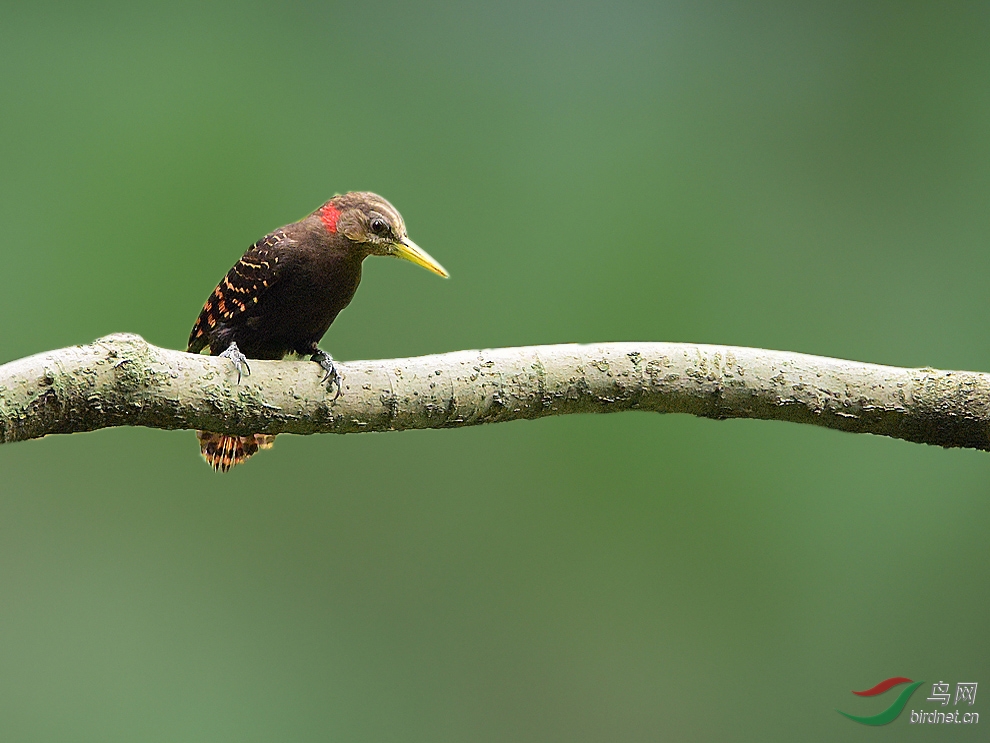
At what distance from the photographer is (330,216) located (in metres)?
2.29

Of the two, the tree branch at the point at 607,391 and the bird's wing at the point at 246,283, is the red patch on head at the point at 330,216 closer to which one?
the bird's wing at the point at 246,283

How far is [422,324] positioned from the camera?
11.9ft

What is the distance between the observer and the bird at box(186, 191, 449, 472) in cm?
224

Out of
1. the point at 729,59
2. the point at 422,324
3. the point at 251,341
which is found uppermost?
the point at 729,59

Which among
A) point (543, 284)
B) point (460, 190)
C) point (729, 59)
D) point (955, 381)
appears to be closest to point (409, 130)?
point (460, 190)

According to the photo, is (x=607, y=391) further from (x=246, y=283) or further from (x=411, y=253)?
(x=246, y=283)

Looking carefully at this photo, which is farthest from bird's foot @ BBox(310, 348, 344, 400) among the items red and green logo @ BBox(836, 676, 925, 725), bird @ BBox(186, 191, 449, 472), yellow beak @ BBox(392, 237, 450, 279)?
red and green logo @ BBox(836, 676, 925, 725)

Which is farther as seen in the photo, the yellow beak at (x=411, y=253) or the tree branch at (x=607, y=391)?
the yellow beak at (x=411, y=253)

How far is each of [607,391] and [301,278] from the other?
0.80 metres

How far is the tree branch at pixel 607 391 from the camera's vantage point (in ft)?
5.85

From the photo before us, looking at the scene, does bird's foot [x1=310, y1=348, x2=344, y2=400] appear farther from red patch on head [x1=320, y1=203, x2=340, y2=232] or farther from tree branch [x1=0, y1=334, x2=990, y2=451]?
red patch on head [x1=320, y1=203, x2=340, y2=232]

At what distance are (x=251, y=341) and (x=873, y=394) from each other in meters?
1.36

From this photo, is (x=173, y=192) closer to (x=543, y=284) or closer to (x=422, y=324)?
(x=422, y=324)

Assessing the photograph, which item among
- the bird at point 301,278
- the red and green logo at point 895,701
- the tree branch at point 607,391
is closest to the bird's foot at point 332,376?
the tree branch at point 607,391
